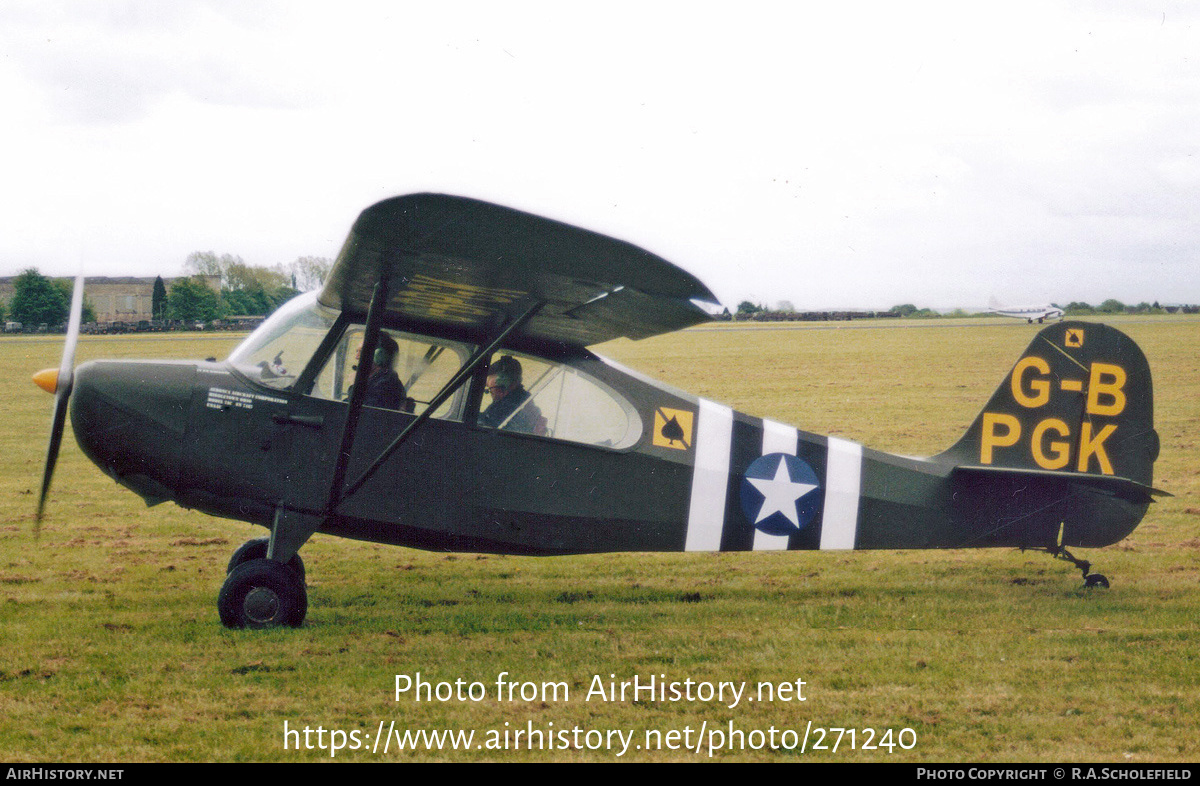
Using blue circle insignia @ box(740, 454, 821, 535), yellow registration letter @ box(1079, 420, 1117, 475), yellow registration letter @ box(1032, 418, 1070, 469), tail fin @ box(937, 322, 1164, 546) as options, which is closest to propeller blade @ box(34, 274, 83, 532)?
blue circle insignia @ box(740, 454, 821, 535)

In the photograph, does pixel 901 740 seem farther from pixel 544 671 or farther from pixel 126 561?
pixel 126 561

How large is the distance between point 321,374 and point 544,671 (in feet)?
8.01

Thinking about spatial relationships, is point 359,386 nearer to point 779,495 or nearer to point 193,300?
point 779,495

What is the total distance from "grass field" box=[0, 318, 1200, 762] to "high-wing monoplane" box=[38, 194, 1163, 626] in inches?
20.2

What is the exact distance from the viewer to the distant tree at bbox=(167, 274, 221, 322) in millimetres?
47375

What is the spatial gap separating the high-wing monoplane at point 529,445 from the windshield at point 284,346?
15mm

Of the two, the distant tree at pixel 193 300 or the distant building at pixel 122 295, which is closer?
the distant building at pixel 122 295

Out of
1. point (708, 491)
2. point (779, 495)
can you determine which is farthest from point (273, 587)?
point (779, 495)

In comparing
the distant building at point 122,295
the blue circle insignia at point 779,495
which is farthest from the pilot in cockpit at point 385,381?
the distant building at point 122,295

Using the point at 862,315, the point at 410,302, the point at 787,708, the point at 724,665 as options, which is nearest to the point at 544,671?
the point at 724,665

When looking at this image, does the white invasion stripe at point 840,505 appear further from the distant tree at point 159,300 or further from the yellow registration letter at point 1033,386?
the distant tree at point 159,300

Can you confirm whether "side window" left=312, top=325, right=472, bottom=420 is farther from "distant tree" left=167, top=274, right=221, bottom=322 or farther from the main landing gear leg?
"distant tree" left=167, top=274, right=221, bottom=322

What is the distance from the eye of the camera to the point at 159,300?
4591 cm

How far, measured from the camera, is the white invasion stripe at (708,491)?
6.40m
